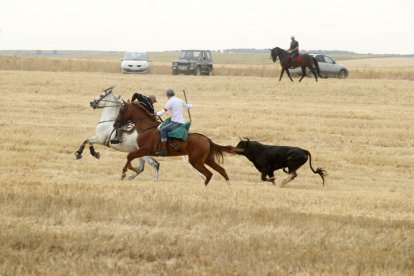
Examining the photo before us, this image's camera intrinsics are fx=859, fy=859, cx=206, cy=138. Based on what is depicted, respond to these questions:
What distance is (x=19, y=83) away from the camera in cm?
4066

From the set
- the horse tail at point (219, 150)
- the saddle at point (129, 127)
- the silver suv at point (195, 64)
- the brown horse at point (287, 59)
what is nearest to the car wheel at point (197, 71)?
the silver suv at point (195, 64)

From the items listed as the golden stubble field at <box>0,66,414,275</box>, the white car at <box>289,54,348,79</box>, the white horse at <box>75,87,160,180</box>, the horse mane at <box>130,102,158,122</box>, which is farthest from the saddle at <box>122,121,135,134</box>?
the white car at <box>289,54,348,79</box>

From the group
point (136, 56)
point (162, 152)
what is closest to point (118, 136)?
point (162, 152)

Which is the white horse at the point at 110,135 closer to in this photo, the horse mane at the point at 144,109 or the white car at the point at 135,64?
the horse mane at the point at 144,109

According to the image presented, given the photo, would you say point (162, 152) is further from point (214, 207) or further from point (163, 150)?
point (214, 207)

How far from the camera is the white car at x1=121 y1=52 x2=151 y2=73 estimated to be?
2066 inches

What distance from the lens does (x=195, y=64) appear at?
51.9 metres

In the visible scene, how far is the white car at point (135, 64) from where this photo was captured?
52.5m

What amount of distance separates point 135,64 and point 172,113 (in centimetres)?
3632

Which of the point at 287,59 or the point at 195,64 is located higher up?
the point at 287,59

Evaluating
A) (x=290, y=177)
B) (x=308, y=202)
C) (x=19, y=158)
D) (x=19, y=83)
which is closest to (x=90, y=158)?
(x=19, y=158)

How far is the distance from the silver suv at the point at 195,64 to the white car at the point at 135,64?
1.84 meters

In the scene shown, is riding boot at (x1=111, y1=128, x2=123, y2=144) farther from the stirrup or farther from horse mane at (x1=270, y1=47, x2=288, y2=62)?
horse mane at (x1=270, y1=47, x2=288, y2=62)

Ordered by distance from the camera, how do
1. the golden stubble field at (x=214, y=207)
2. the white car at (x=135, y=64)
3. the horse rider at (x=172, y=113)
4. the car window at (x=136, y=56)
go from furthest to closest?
1. the car window at (x=136, y=56)
2. the white car at (x=135, y=64)
3. the horse rider at (x=172, y=113)
4. the golden stubble field at (x=214, y=207)
